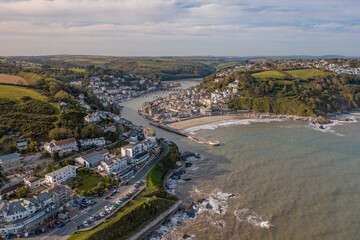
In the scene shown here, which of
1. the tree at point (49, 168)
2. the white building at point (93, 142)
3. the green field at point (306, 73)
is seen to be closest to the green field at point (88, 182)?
the tree at point (49, 168)

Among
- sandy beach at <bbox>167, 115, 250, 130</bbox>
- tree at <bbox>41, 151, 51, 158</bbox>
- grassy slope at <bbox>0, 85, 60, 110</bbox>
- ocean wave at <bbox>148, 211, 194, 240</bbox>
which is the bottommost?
ocean wave at <bbox>148, 211, 194, 240</bbox>

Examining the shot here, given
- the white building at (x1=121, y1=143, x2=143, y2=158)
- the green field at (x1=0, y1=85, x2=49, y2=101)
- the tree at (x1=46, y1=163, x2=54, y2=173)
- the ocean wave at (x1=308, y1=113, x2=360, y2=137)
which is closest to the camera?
the tree at (x1=46, y1=163, x2=54, y2=173)

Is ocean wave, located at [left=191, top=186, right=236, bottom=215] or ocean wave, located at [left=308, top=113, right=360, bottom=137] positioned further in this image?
ocean wave, located at [left=308, top=113, right=360, bottom=137]

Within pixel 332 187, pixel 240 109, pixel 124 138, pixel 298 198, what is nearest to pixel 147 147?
pixel 124 138

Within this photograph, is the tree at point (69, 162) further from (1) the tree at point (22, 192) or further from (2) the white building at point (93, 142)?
(1) the tree at point (22, 192)

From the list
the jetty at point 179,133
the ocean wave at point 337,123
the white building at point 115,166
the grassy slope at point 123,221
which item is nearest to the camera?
the grassy slope at point 123,221

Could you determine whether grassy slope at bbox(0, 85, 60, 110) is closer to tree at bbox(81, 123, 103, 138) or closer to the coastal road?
tree at bbox(81, 123, 103, 138)

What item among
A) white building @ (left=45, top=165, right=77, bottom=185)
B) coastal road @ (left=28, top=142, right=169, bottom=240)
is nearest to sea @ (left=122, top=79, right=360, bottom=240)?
coastal road @ (left=28, top=142, right=169, bottom=240)

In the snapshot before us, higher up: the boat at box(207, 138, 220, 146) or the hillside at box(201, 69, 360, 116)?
the hillside at box(201, 69, 360, 116)
